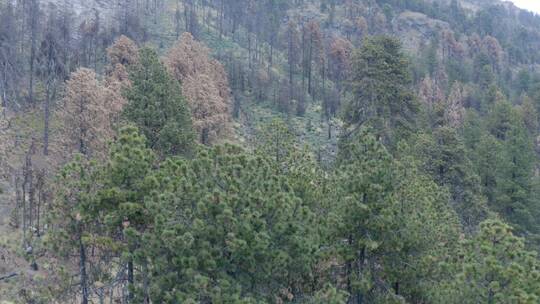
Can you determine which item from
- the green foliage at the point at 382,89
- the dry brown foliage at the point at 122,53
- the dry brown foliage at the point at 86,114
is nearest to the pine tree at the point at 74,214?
the dry brown foliage at the point at 86,114

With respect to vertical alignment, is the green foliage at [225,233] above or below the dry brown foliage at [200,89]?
above

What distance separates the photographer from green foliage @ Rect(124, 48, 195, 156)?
73.3 feet

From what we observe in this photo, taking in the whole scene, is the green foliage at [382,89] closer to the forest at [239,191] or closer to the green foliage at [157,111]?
the forest at [239,191]

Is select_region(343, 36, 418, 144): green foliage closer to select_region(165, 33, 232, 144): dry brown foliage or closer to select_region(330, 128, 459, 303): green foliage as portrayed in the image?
select_region(165, 33, 232, 144): dry brown foliage

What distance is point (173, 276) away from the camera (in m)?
13.2

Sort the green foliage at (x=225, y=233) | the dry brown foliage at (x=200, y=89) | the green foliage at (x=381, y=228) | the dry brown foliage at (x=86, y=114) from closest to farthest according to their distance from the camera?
the green foliage at (x=225, y=233) → the green foliage at (x=381, y=228) → the dry brown foliage at (x=86, y=114) → the dry brown foliage at (x=200, y=89)

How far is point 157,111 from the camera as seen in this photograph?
884 inches

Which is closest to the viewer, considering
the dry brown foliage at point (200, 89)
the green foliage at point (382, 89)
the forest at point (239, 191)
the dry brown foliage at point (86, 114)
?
the forest at point (239, 191)

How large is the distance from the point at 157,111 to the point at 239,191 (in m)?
9.96

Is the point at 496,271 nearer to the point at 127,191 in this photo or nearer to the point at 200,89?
the point at 127,191

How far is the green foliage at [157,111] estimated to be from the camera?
2234 centimetres

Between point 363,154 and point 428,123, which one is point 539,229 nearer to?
point 428,123

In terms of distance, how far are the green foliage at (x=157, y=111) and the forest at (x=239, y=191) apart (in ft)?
0.24

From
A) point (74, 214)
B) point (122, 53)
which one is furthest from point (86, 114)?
point (74, 214)
